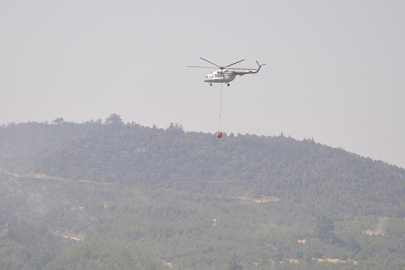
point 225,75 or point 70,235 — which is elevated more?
point 225,75

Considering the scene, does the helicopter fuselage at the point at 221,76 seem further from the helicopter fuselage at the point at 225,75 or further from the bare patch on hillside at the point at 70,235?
the bare patch on hillside at the point at 70,235

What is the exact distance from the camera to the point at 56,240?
167250 millimetres

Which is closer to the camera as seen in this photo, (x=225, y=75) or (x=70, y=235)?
(x=225, y=75)

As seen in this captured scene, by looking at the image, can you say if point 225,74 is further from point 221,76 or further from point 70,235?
point 70,235

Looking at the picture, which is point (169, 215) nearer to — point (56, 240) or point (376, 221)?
point (56, 240)

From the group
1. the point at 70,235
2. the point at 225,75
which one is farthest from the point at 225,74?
the point at 70,235

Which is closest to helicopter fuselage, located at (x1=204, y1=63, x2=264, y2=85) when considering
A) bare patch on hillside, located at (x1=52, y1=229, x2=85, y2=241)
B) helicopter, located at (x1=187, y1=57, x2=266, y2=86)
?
helicopter, located at (x1=187, y1=57, x2=266, y2=86)

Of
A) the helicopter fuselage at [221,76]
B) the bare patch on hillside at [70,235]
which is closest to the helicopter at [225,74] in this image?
the helicopter fuselage at [221,76]

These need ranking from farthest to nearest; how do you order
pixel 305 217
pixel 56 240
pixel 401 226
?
pixel 305 217, pixel 401 226, pixel 56 240

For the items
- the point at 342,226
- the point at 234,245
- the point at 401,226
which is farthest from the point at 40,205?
the point at 401,226

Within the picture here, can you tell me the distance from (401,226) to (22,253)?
272 ft

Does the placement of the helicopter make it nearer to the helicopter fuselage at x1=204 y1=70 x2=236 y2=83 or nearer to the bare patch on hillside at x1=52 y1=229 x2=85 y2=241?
the helicopter fuselage at x1=204 y1=70 x2=236 y2=83

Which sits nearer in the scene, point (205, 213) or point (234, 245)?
point (234, 245)

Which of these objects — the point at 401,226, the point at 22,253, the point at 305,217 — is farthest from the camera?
the point at 305,217
